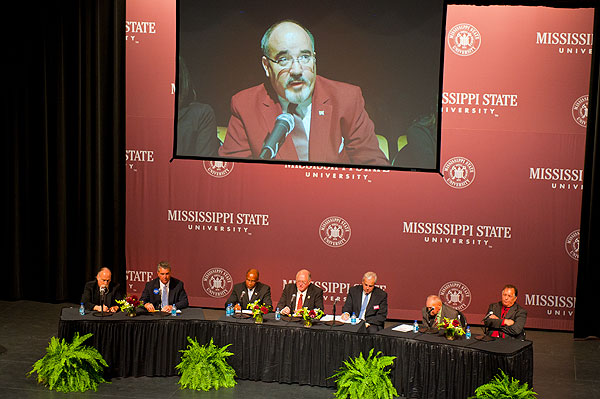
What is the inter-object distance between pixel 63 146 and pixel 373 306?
467cm

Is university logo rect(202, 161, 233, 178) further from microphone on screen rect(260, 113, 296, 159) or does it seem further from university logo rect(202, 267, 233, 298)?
university logo rect(202, 267, 233, 298)

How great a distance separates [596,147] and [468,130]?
144cm

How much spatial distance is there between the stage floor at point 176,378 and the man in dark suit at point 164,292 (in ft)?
2.78

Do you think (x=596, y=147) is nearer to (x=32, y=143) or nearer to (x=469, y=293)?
(x=469, y=293)

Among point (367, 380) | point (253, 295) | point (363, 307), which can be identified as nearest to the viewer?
point (367, 380)

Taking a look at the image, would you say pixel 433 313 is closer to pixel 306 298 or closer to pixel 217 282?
pixel 306 298

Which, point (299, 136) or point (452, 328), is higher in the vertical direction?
point (299, 136)

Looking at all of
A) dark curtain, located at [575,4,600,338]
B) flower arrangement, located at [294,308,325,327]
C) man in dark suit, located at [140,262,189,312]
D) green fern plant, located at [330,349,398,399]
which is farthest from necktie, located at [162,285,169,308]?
dark curtain, located at [575,4,600,338]

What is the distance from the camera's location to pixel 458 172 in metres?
9.75

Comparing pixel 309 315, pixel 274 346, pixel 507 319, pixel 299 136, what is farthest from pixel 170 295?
pixel 507 319

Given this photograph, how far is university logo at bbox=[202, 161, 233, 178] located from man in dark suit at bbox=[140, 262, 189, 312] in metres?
2.11

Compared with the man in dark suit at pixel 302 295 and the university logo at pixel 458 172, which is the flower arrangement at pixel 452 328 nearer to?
the man in dark suit at pixel 302 295

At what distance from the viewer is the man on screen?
31.3 ft

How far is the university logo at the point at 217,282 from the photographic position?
10.3 meters
